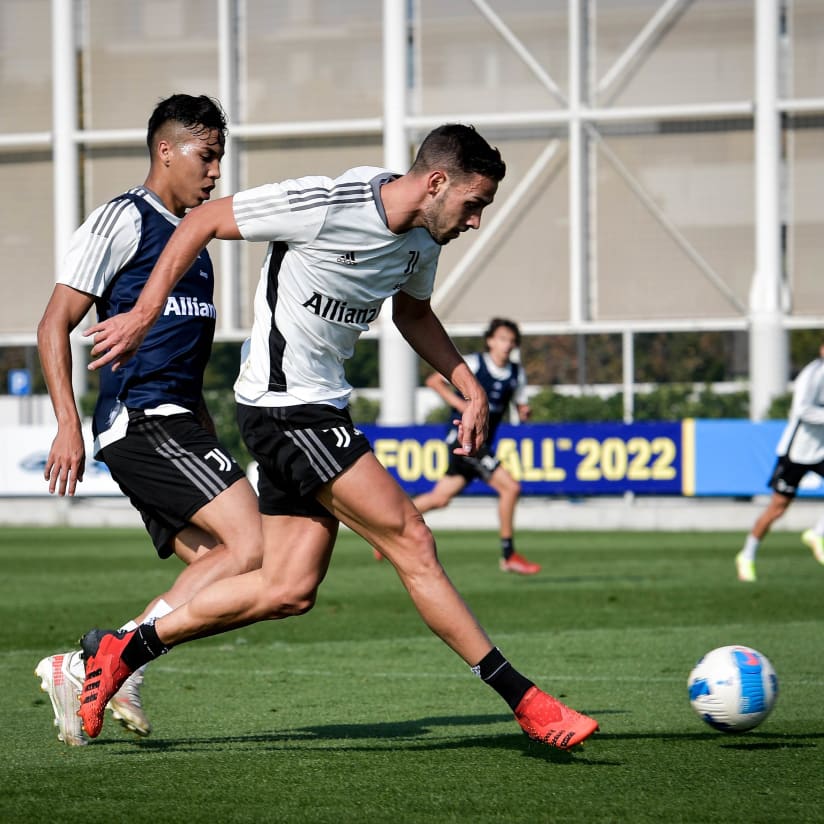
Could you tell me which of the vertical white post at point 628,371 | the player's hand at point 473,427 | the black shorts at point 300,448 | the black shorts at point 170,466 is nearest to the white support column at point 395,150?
the vertical white post at point 628,371

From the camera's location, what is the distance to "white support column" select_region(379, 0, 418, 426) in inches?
1139

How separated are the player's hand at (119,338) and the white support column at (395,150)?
23616 mm

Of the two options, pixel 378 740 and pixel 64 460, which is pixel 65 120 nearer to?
pixel 64 460

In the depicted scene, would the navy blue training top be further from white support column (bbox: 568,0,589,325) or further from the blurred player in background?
white support column (bbox: 568,0,589,325)

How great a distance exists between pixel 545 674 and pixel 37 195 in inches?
993

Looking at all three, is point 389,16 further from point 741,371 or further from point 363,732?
point 363,732

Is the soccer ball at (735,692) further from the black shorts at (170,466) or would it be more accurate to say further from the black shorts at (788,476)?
the black shorts at (788,476)

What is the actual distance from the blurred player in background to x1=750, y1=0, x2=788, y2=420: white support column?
42.4 ft

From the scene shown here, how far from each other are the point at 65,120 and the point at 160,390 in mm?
25683

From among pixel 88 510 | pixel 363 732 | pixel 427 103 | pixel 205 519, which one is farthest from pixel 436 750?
pixel 427 103

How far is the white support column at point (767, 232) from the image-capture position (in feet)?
90.4

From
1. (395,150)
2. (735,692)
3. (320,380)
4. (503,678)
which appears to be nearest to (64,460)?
(320,380)

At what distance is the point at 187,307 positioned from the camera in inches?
250

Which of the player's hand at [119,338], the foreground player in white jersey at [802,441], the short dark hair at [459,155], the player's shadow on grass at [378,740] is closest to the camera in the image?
the player's hand at [119,338]
